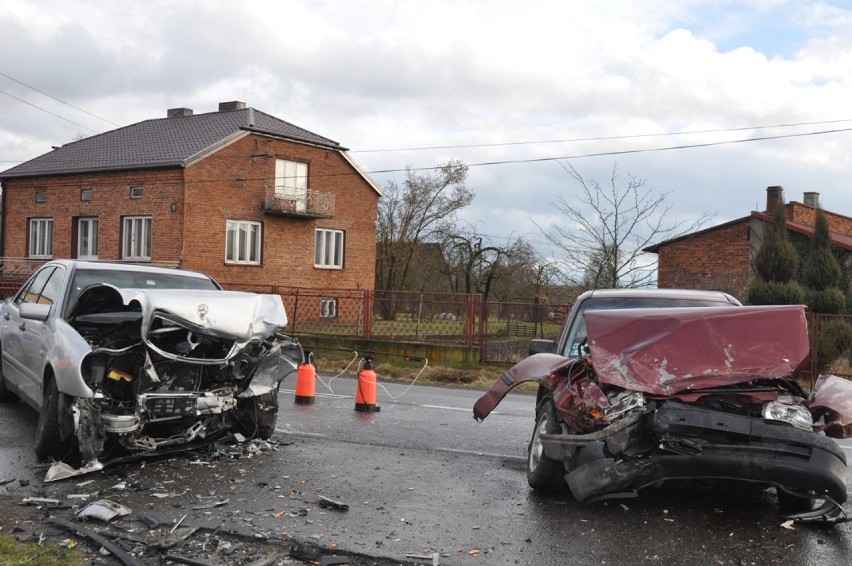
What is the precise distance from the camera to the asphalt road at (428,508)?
4.76m

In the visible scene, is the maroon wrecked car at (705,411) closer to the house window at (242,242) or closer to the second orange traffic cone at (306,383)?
the second orange traffic cone at (306,383)

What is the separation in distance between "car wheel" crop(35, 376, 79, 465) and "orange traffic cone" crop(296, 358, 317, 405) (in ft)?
13.5

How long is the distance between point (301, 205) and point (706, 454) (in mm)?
28959

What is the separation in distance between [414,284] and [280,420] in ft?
124

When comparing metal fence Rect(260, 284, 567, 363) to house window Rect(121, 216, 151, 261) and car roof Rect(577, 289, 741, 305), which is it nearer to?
car roof Rect(577, 289, 741, 305)

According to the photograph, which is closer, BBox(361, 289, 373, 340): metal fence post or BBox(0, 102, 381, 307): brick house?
BBox(361, 289, 373, 340): metal fence post

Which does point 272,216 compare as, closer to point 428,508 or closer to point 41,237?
point 41,237

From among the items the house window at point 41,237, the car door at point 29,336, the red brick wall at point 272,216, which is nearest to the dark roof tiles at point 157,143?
the red brick wall at point 272,216

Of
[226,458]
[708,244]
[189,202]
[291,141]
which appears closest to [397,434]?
[226,458]

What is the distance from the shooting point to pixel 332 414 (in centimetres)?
980

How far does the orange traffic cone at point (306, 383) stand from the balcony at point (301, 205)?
71.9 feet

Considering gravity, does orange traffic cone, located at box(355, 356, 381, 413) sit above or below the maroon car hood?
below

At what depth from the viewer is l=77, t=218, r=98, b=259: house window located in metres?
32.1

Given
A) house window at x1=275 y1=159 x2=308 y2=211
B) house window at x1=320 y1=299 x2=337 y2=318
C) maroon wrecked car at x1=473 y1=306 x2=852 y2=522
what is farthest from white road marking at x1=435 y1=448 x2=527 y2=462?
house window at x1=275 y1=159 x2=308 y2=211
